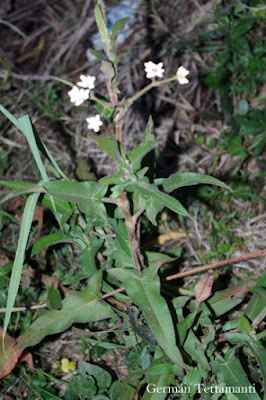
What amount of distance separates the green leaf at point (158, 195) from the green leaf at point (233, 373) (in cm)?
67

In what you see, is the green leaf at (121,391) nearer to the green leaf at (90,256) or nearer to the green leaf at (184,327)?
the green leaf at (184,327)

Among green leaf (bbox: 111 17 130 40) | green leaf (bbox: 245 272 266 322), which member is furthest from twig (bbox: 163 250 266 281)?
green leaf (bbox: 111 17 130 40)

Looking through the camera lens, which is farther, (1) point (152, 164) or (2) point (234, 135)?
(2) point (234, 135)

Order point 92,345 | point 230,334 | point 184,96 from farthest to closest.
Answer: point 184,96 → point 92,345 → point 230,334

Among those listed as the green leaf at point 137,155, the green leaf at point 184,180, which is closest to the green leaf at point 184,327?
A: the green leaf at point 184,180

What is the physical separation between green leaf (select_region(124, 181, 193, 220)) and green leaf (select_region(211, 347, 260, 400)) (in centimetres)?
67

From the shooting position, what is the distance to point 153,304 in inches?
55.6

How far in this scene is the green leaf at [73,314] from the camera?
5.33ft

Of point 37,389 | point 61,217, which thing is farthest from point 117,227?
point 37,389

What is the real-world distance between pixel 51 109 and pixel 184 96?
1.11 m

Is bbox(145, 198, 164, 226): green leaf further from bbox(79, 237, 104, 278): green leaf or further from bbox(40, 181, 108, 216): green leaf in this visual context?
bbox(79, 237, 104, 278): green leaf

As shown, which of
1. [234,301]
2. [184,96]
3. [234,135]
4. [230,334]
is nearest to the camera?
[230,334]

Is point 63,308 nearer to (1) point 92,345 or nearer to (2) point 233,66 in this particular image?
(1) point 92,345

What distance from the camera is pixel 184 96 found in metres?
3.17
